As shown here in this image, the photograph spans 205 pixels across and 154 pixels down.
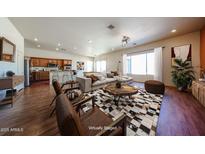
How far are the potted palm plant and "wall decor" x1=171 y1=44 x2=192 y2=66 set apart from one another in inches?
10.8

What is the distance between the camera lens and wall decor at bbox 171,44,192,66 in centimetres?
422

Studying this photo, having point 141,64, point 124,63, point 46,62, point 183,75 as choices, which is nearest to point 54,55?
point 46,62

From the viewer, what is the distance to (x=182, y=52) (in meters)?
4.41

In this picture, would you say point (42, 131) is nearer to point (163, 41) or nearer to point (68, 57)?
point (163, 41)

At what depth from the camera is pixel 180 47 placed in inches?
176

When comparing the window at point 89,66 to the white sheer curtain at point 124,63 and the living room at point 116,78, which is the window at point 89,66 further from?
the white sheer curtain at point 124,63

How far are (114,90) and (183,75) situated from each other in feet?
11.0

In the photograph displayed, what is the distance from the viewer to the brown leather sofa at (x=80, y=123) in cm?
65

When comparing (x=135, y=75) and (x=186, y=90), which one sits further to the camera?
(x=135, y=75)

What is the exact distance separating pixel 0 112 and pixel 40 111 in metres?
0.88

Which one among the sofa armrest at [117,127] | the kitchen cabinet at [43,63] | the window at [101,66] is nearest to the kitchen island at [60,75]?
the kitchen cabinet at [43,63]

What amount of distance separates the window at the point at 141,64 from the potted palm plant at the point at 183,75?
A: 72.5 inches

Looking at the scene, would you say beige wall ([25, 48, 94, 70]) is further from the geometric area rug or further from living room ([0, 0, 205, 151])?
the geometric area rug
